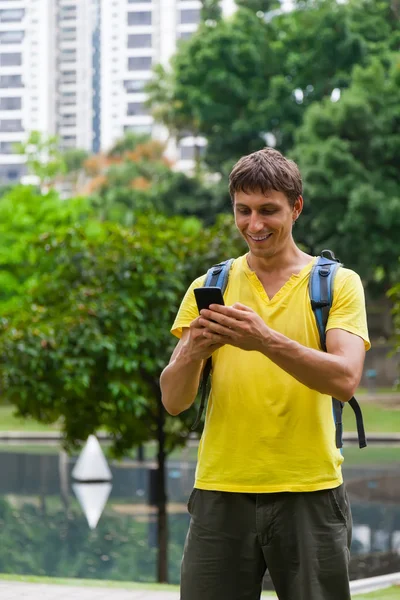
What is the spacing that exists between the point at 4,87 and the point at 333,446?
151226 mm

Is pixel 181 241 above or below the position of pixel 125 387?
above

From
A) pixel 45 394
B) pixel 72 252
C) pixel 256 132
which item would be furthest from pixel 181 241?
pixel 256 132

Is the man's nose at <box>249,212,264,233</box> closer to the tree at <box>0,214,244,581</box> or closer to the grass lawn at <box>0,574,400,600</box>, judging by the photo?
the grass lawn at <box>0,574,400,600</box>

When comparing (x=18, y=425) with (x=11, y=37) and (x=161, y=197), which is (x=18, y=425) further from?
(x=11, y=37)

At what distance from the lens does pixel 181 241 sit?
1327 cm

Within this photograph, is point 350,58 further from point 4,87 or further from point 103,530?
point 4,87

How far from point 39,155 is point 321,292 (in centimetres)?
4802

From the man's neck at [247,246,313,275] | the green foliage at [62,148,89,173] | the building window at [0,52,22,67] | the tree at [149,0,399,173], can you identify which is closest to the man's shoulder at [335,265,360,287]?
the man's neck at [247,246,313,275]

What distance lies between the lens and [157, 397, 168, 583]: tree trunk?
11031 mm

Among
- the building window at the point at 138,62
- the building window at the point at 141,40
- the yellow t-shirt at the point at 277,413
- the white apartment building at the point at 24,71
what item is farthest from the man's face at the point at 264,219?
the building window at the point at 141,40

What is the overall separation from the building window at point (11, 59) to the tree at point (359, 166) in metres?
118

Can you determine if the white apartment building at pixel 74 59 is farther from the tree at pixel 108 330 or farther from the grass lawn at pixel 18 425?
the tree at pixel 108 330

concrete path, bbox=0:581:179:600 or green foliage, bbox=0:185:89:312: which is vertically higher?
green foliage, bbox=0:185:89:312

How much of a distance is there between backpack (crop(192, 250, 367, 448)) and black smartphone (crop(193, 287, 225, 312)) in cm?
26
